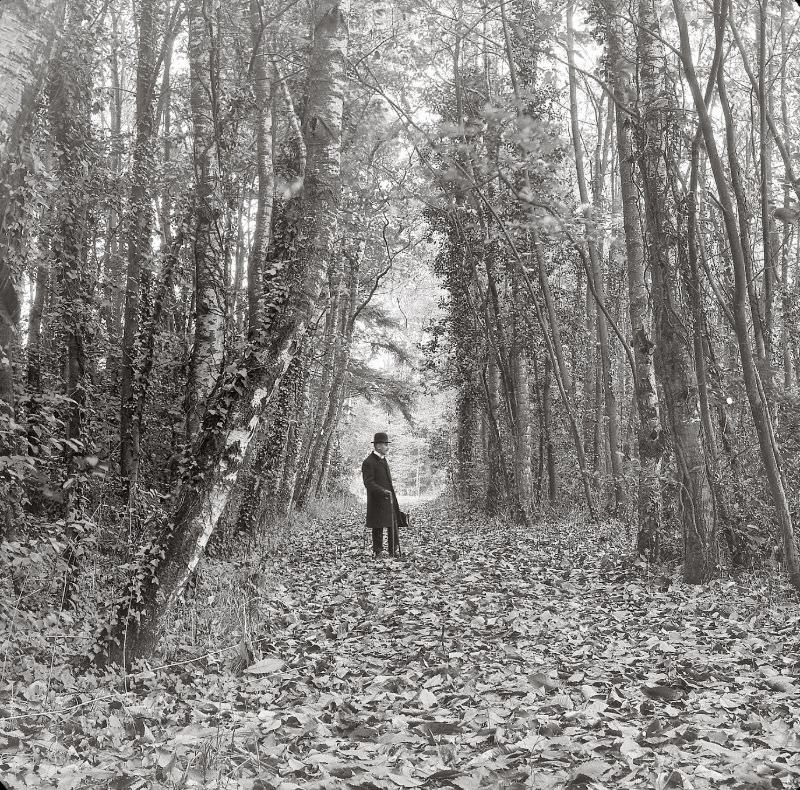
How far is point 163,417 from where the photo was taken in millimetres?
10461

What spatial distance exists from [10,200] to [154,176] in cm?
439

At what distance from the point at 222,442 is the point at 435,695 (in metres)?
2.55

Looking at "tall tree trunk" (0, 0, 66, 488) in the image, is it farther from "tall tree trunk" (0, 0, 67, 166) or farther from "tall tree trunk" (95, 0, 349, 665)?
"tall tree trunk" (95, 0, 349, 665)

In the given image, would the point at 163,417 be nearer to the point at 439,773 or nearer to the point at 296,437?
the point at 296,437

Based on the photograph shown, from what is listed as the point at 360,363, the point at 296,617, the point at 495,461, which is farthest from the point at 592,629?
the point at 360,363

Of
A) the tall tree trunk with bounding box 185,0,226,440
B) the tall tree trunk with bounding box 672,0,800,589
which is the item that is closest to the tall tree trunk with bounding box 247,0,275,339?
the tall tree trunk with bounding box 185,0,226,440

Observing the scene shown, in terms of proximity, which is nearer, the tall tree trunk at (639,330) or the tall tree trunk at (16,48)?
the tall tree trunk at (16,48)

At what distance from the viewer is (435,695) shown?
477 cm

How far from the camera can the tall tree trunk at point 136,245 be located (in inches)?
376

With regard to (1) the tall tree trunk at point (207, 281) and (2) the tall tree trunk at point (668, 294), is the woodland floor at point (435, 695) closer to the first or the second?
(2) the tall tree trunk at point (668, 294)

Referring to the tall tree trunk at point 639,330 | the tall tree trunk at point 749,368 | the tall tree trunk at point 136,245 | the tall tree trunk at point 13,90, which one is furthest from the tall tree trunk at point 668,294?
the tall tree trunk at point 136,245

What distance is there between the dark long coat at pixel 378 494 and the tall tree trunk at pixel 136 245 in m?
3.56

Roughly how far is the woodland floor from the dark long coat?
9.99 feet

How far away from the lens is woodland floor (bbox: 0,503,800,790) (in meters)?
3.46
